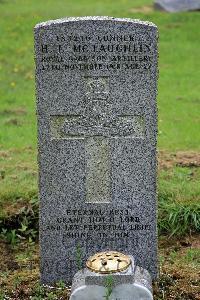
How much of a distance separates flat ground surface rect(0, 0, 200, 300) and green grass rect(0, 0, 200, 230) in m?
A: 0.01

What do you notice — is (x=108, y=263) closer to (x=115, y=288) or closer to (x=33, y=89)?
(x=115, y=288)

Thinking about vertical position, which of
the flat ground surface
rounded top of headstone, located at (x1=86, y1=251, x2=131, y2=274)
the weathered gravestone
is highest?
the weathered gravestone

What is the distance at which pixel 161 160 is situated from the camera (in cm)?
852

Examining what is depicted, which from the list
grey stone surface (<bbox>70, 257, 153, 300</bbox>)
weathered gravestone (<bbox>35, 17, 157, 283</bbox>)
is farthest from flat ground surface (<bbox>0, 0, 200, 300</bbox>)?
grey stone surface (<bbox>70, 257, 153, 300</bbox>)

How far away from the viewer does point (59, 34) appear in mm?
5410

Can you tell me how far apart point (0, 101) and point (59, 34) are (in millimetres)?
6403

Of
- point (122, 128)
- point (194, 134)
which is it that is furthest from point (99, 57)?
point (194, 134)

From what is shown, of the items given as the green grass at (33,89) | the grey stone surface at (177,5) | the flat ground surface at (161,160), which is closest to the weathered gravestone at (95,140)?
the flat ground surface at (161,160)

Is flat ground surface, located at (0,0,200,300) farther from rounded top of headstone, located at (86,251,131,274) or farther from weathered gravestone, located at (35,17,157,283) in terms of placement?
rounded top of headstone, located at (86,251,131,274)

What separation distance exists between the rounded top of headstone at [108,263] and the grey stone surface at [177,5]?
13.6 meters

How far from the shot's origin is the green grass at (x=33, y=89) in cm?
785

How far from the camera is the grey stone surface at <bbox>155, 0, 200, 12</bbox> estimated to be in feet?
58.9

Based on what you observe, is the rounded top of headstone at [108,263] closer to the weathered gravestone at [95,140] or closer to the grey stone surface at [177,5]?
the weathered gravestone at [95,140]

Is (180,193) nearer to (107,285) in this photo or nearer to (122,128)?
(122,128)
